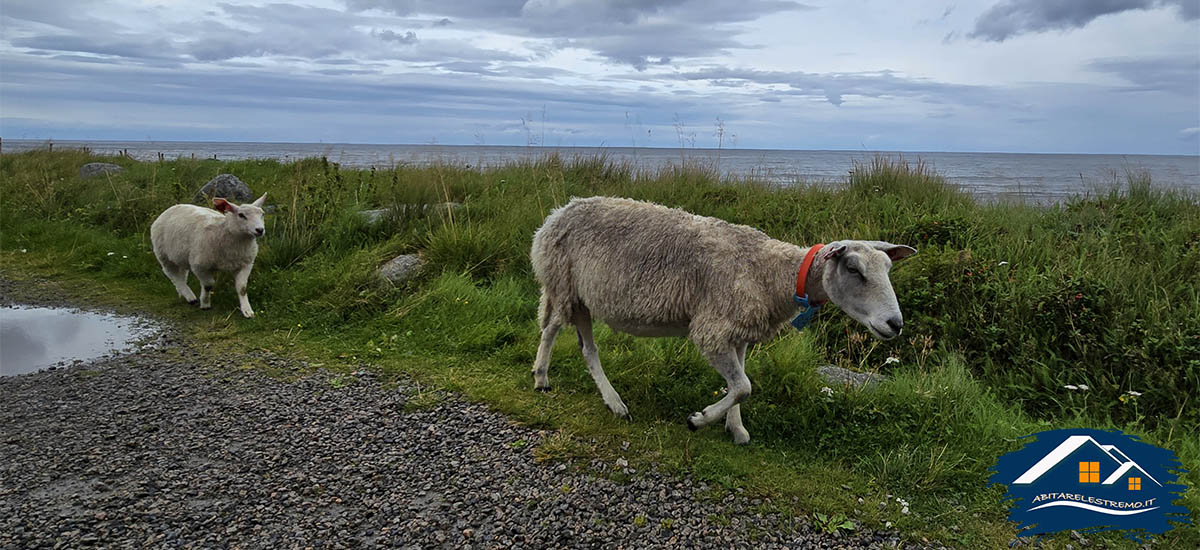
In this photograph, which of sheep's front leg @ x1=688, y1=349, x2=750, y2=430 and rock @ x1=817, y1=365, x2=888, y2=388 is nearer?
sheep's front leg @ x1=688, y1=349, x2=750, y2=430

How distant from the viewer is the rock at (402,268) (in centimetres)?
850

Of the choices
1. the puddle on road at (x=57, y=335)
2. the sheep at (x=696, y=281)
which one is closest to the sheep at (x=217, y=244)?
the puddle on road at (x=57, y=335)

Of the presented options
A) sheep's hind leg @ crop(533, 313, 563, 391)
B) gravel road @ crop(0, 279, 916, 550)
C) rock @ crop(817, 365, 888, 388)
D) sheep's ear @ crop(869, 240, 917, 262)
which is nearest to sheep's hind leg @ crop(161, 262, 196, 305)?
gravel road @ crop(0, 279, 916, 550)

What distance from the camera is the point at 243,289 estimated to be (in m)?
8.17

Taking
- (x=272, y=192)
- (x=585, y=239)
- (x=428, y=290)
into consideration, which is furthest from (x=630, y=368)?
(x=272, y=192)

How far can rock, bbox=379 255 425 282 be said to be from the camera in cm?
850

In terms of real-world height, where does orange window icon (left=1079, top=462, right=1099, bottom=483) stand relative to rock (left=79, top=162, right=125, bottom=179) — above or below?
below

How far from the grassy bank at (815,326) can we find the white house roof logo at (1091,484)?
4.8 inches

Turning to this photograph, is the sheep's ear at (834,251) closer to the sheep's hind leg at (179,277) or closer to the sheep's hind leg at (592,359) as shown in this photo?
the sheep's hind leg at (592,359)

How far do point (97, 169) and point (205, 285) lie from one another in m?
12.9

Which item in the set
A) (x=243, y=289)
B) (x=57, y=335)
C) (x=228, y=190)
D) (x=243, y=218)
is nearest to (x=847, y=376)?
(x=243, y=289)

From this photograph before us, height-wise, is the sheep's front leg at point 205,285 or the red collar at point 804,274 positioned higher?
the red collar at point 804,274

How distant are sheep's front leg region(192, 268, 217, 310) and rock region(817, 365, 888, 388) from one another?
6.77m

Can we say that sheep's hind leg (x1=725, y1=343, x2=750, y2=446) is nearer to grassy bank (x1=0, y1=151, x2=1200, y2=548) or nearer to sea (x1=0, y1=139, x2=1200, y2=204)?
grassy bank (x1=0, y1=151, x2=1200, y2=548)
